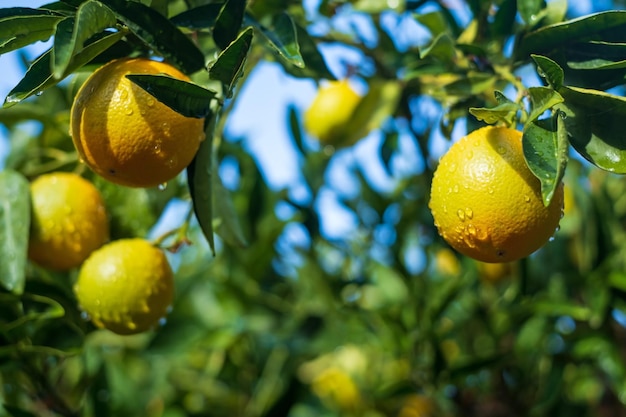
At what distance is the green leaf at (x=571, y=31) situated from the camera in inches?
38.9

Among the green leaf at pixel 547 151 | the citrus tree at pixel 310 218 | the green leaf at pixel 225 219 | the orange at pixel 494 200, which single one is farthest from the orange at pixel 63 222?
the green leaf at pixel 547 151

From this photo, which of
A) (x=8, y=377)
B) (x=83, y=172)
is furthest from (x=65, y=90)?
(x=8, y=377)

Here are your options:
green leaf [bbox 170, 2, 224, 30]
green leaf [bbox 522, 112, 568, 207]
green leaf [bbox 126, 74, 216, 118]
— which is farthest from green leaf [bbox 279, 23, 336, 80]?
green leaf [bbox 522, 112, 568, 207]

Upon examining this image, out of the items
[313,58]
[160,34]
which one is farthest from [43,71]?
[313,58]

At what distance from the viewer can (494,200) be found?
93 centimetres

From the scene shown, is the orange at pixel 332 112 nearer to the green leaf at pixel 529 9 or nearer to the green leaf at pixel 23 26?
the green leaf at pixel 529 9

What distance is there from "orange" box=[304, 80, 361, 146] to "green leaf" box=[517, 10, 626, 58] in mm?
910

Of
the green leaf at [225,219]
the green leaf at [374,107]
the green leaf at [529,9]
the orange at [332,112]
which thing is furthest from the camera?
the orange at [332,112]

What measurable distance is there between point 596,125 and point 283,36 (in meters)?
0.44

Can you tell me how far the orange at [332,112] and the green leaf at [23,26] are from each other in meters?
1.11

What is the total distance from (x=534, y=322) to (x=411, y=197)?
530mm

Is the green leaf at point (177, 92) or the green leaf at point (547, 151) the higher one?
the green leaf at point (177, 92)

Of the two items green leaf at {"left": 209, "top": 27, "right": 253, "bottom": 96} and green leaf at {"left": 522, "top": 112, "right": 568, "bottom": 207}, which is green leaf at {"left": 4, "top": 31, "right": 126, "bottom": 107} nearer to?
green leaf at {"left": 209, "top": 27, "right": 253, "bottom": 96}

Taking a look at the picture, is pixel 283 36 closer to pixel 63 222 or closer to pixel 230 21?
pixel 230 21
